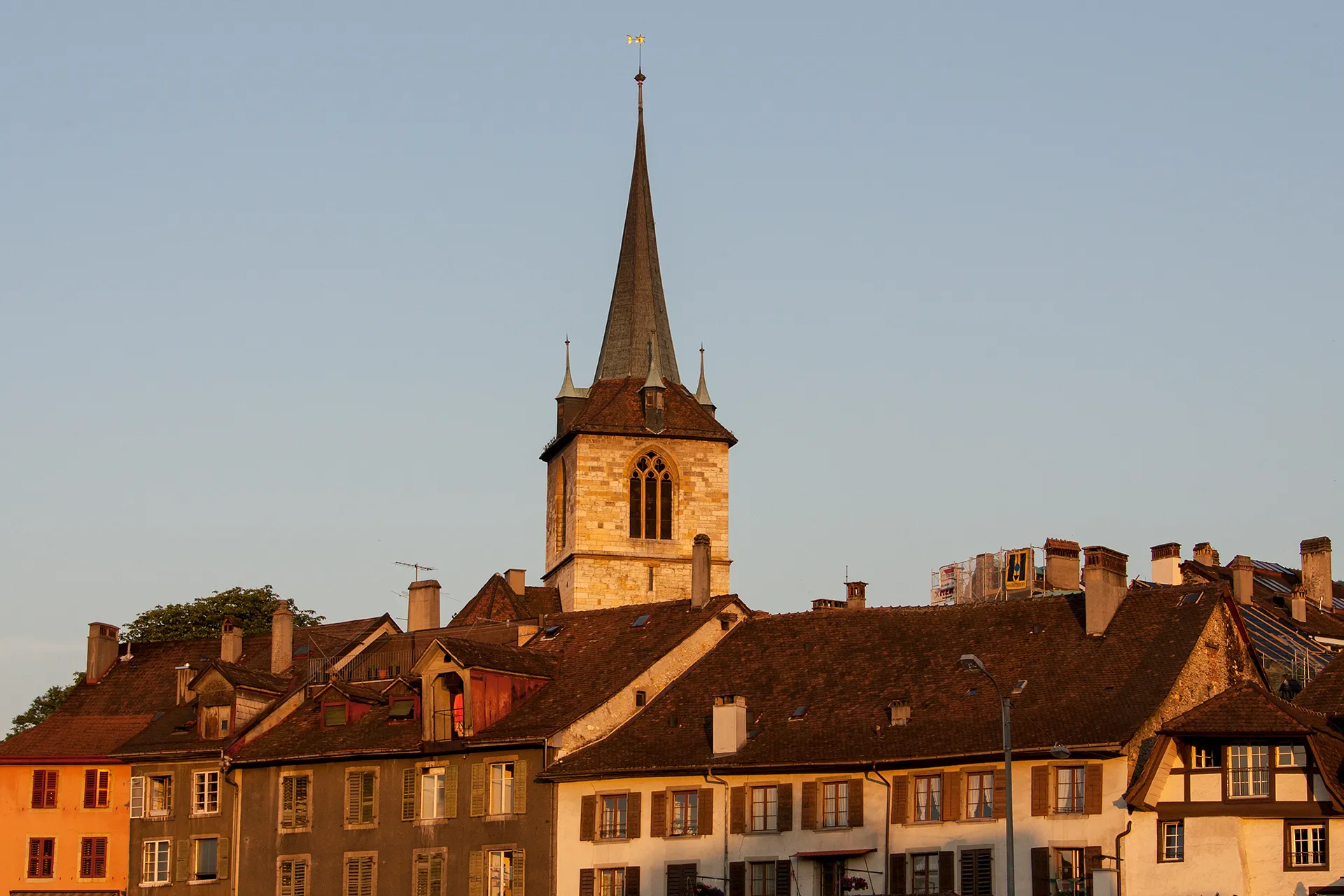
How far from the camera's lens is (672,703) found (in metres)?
72.5

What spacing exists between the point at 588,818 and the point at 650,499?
126 feet

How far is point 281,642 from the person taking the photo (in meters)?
84.3

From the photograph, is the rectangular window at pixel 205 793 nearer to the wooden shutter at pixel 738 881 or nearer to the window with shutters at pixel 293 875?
the window with shutters at pixel 293 875

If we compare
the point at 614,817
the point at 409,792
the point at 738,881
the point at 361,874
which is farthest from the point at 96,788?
the point at 738,881

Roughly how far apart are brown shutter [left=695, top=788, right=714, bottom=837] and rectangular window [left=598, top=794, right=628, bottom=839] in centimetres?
211

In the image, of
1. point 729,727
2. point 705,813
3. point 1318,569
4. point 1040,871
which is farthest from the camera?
point 1318,569

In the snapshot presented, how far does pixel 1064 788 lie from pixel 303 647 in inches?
1250

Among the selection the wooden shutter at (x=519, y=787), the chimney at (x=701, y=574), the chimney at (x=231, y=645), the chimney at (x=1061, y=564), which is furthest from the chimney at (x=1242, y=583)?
the chimney at (x=231, y=645)

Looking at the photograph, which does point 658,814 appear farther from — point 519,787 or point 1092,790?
point 1092,790

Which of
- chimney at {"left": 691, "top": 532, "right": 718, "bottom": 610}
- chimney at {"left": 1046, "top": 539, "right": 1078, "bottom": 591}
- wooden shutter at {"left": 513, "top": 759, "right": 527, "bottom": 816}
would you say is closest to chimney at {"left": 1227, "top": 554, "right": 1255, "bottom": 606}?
chimney at {"left": 1046, "top": 539, "right": 1078, "bottom": 591}

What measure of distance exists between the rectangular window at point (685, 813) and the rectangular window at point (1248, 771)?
14.5 m

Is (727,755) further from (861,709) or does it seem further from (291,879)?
(291,879)

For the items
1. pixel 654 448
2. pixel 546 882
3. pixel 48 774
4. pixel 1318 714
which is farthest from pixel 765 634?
pixel 654 448

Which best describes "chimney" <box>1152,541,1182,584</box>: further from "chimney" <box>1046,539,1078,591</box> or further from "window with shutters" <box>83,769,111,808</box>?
"window with shutters" <box>83,769,111,808</box>
